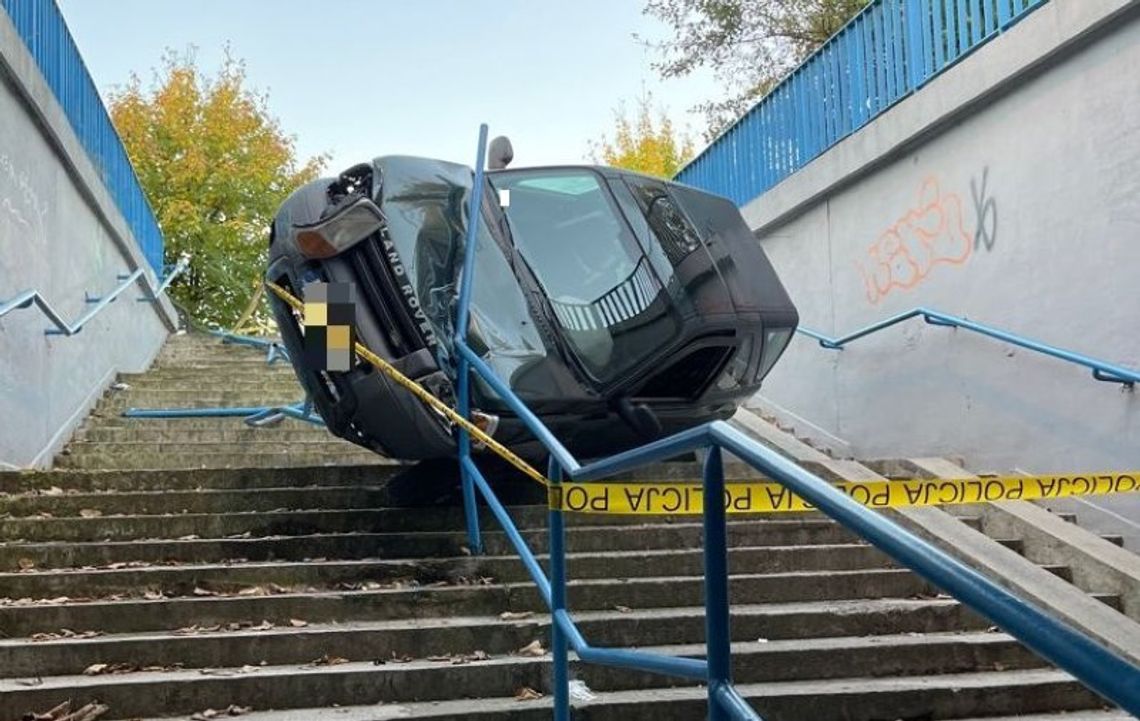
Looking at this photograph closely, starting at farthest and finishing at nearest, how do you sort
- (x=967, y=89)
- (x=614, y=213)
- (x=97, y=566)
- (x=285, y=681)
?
(x=967, y=89)
(x=614, y=213)
(x=97, y=566)
(x=285, y=681)

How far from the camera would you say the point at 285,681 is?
160 inches

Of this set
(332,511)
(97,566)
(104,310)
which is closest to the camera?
(97,566)

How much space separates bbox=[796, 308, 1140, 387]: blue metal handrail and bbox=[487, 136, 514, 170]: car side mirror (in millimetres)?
3366

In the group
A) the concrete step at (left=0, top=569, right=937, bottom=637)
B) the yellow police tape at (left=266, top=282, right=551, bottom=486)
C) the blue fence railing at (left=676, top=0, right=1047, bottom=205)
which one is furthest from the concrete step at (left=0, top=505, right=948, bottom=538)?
the blue fence railing at (left=676, top=0, right=1047, bottom=205)

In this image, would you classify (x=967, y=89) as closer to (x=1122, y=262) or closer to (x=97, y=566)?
(x=1122, y=262)

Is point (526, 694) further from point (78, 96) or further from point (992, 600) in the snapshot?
point (78, 96)

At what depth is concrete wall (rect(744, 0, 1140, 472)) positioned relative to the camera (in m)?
6.04

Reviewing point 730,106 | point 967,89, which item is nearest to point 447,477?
point 967,89

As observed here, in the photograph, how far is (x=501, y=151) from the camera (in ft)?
20.4

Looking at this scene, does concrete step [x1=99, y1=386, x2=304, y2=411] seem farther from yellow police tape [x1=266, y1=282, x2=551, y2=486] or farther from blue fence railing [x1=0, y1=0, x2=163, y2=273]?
yellow police tape [x1=266, y1=282, x2=551, y2=486]

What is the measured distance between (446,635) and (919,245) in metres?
5.25

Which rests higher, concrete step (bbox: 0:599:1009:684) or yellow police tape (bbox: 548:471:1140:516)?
yellow police tape (bbox: 548:471:1140:516)

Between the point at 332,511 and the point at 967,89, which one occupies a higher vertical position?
the point at 967,89

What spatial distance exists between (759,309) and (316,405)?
2.76m
